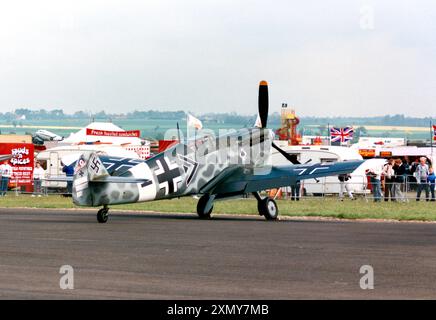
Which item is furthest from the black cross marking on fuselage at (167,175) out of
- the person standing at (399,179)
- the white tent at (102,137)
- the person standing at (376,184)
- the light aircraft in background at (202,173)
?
the white tent at (102,137)

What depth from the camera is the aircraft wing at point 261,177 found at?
2914 centimetres

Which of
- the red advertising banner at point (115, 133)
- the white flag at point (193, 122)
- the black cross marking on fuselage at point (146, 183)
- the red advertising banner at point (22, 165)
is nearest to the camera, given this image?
the black cross marking on fuselage at point (146, 183)

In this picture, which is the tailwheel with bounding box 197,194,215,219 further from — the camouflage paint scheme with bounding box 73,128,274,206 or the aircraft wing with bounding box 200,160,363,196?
the camouflage paint scheme with bounding box 73,128,274,206

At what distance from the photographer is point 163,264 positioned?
15.7 meters

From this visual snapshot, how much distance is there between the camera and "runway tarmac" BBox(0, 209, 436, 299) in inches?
489

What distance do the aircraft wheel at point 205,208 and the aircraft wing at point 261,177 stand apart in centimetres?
28

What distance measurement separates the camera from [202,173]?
28.3 m

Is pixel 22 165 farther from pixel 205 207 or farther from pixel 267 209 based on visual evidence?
pixel 267 209

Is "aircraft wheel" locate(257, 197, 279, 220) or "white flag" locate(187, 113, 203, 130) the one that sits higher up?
"white flag" locate(187, 113, 203, 130)

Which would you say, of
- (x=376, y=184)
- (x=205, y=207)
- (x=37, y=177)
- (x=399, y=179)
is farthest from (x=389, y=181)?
(x=37, y=177)

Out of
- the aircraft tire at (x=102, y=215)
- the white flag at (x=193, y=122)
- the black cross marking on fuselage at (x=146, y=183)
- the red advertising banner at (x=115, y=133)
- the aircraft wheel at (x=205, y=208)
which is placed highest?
the white flag at (x=193, y=122)

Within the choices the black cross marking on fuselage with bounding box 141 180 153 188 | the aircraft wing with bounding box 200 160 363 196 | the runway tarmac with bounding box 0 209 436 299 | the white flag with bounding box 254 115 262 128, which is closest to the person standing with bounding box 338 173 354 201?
the white flag with bounding box 254 115 262 128

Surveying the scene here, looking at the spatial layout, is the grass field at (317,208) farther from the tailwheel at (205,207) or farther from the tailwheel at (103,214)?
the tailwheel at (103,214)
